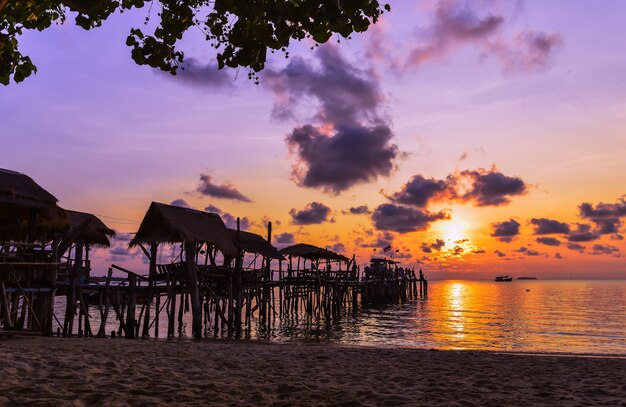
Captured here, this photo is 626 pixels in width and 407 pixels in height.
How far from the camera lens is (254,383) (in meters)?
7.54

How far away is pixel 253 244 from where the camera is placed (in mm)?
25844

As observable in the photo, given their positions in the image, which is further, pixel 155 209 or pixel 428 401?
pixel 155 209

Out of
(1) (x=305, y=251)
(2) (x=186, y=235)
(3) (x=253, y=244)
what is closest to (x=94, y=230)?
(2) (x=186, y=235)

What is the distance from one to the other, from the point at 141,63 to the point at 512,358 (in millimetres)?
10976

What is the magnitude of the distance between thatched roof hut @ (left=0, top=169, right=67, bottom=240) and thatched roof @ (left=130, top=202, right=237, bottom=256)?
3.40 metres

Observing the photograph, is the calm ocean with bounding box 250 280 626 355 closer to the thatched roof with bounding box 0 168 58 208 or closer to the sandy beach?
the sandy beach

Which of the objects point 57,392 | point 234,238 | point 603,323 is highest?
point 234,238

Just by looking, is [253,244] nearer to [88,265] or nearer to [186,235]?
[186,235]

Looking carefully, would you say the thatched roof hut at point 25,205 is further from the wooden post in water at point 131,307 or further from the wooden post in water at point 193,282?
the wooden post in water at point 193,282

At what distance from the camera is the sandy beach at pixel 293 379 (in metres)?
6.34

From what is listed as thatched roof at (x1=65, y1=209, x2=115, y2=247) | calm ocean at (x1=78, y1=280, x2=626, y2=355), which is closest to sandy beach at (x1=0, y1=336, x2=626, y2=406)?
calm ocean at (x1=78, y1=280, x2=626, y2=355)

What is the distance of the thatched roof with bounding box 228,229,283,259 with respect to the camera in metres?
25.0

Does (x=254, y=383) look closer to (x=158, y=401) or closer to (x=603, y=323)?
(x=158, y=401)

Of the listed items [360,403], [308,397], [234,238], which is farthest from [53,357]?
[234,238]
